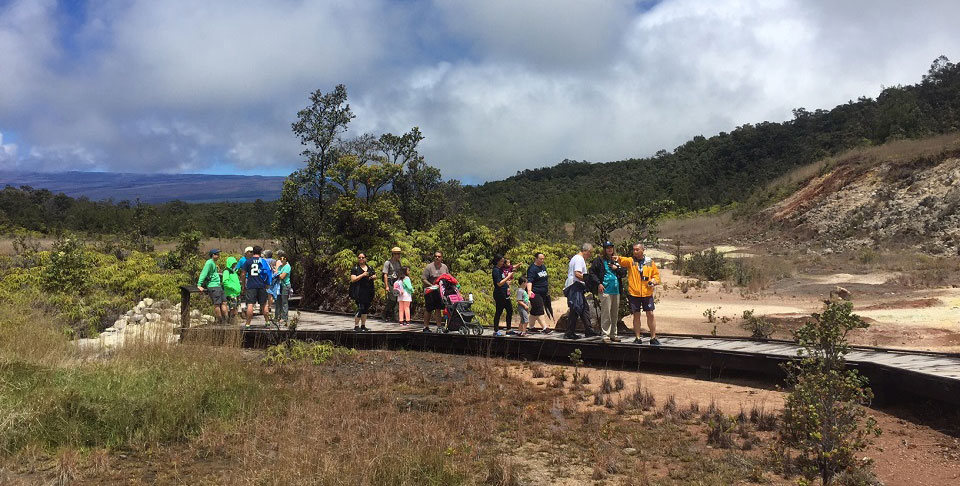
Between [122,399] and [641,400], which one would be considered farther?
[641,400]

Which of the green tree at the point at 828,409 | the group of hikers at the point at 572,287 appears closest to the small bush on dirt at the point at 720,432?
the green tree at the point at 828,409

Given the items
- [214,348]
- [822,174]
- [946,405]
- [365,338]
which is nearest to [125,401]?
[214,348]

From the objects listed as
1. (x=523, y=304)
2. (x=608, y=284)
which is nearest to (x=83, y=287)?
(x=523, y=304)

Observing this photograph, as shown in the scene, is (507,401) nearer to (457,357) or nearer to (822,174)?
(457,357)

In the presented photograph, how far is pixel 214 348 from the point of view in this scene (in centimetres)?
829

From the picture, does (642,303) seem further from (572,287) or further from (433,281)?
(433,281)

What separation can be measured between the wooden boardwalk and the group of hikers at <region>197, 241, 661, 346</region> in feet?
0.85

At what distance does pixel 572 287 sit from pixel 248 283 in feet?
18.8

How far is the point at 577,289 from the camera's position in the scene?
32.9ft

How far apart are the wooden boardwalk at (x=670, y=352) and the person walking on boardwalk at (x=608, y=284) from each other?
332mm

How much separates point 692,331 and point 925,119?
48.3 meters

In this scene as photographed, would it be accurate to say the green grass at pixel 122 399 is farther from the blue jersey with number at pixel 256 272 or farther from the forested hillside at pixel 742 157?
the forested hillside at pixel 742 157

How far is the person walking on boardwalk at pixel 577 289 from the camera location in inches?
387

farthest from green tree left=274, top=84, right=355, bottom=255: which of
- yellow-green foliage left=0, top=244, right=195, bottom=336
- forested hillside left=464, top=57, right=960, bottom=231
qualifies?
forested hillside left=464, top=57, right=960, bottom=231
